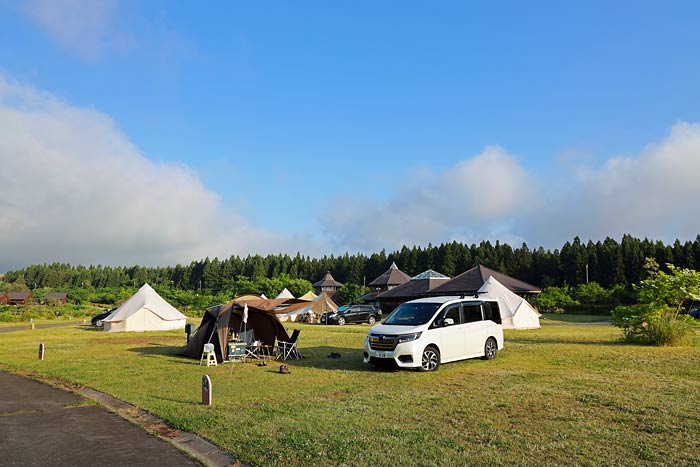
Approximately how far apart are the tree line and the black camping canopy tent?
5638cm

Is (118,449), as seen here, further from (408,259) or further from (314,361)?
(408,259)

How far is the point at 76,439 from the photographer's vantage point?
7039 millimetres

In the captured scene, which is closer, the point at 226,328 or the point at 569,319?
the point at 226,328

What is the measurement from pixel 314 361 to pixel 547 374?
6923mm

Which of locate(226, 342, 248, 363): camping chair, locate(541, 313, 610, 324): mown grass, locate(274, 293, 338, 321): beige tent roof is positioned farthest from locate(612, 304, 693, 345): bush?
locate(274, 293, 338, 321): beige tent roof

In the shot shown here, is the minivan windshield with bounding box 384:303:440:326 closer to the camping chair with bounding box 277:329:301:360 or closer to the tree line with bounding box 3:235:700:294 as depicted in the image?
the camping chair with bounding box 277:329:301:360

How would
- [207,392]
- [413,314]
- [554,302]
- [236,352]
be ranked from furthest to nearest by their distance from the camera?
[554,302] < [236,352] < [413,314] < [207,392]

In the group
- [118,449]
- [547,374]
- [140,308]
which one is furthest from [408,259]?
[118,449]

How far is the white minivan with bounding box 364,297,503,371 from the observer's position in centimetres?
1261

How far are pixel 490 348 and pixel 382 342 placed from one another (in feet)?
12.7

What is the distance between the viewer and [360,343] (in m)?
20.8

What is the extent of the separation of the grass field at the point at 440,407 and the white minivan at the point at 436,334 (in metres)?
0.41

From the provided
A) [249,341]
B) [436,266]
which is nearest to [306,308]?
[249,341]

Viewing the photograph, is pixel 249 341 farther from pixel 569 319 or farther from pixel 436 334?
pixel 569 319
